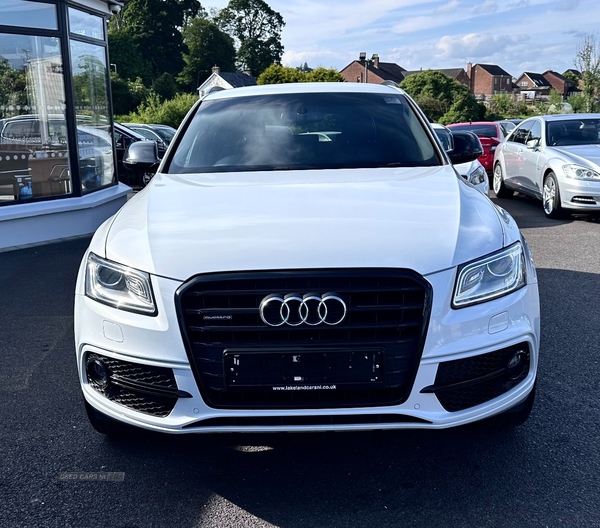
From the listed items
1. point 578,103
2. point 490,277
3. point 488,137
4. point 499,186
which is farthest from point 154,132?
point 578,103

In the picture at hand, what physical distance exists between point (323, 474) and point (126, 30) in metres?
85.5

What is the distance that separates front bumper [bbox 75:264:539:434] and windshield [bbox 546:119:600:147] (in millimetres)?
8811

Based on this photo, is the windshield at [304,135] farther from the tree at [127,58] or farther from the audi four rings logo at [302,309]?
the tree at [127,58]

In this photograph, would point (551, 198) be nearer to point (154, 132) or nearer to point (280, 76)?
point (154, 132)

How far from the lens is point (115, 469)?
3.07m

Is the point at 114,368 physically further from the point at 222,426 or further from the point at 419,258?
the point at 419,258

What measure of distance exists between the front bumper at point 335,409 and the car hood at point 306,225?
0.16 m

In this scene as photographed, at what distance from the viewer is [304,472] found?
9.91ft

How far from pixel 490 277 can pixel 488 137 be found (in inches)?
538

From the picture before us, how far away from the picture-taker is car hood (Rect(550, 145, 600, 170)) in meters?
9.60

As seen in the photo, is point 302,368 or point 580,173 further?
point 580,173

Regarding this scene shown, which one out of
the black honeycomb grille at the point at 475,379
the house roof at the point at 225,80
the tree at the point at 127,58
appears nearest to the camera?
the black honeycomb grille at the point at 475,379

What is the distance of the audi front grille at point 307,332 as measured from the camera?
8.30 feet

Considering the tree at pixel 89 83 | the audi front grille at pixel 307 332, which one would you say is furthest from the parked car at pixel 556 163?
the audi front grille at pixel 307 332
